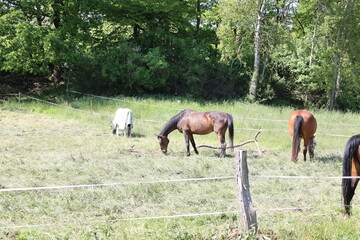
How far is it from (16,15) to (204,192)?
57.7 ft

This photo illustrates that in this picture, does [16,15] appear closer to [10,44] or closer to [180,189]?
[10,44]

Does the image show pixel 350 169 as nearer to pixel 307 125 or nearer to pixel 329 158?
pixel 307 125

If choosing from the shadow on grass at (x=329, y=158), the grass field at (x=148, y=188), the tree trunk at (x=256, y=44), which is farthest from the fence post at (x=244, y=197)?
the tree trunk at (x=256, y=44)

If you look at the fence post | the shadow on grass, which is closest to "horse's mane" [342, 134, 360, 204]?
the fence post

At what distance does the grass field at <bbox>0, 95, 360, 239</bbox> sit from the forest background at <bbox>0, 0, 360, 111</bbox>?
7828mm

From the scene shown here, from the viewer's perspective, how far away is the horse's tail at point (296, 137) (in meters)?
10.5

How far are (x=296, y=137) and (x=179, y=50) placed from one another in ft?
56.2

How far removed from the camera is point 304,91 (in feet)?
91.9

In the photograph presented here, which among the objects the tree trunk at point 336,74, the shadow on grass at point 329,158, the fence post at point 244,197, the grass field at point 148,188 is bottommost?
the grass field at point 148,188

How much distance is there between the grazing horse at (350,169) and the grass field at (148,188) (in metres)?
0.29

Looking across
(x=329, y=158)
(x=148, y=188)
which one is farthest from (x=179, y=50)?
(x=148, y=188)

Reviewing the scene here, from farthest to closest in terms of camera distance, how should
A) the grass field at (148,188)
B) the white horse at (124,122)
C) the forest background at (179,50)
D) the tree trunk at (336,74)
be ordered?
the tree trunk at (336,74) < the forest background at (179,50) < the white horse at (124,122) < the grass field at (148,188)

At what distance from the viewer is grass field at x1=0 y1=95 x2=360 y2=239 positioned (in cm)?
544

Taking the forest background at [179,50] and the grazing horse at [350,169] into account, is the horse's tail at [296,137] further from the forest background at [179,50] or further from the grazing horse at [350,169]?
the forest background at [179,50]
